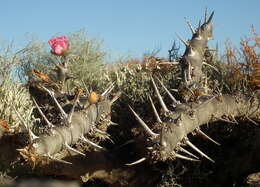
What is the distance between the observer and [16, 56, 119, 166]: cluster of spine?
406 centimetres

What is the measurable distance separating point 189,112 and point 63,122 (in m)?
1.54

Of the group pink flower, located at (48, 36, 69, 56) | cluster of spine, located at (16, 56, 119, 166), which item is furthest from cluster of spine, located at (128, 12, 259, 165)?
pink flower, located at (48, 36, 69, 56)

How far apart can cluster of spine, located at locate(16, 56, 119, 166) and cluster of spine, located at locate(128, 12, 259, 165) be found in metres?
0.75

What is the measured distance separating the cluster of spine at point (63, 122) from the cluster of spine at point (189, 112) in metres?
0.75

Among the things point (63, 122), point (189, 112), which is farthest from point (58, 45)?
point (189, 112)

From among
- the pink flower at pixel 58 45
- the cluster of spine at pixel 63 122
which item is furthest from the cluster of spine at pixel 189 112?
the pink flower at pixel 58 45

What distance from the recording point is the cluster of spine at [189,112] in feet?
14.5

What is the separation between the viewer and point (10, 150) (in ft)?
18.8

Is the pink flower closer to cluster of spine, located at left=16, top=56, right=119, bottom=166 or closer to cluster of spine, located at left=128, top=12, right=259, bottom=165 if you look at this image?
cluster of spine, located at left=16, top=56, right=119, bottom=166

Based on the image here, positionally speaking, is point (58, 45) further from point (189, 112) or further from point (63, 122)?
point (189, 112)

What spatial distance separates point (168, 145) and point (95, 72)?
6549mm

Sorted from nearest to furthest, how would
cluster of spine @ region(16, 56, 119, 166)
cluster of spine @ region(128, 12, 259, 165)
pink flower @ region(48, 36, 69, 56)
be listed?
cluster of spine @ region(16, 56, 119, 166)
cluster of spine @ region(128, 12, 259, 165)
pink flower @ region(48, 36, 69, 56)

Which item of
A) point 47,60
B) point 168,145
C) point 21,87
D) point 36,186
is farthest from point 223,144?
point 47,60

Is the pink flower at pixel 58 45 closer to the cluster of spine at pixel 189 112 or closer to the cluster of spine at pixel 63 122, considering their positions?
the cluster of spine at pixel 63 122
